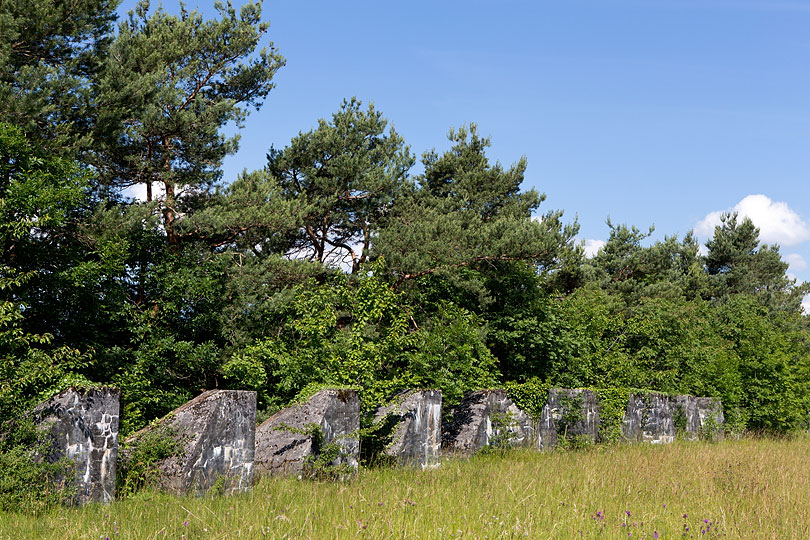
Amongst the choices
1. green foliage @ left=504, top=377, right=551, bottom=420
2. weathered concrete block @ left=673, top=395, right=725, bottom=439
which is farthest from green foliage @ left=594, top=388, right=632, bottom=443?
weathered concrete block @ left=673, top=395, right=725, bottom=439

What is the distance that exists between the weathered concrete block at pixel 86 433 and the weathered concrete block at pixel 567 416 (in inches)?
378

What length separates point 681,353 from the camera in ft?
83.9

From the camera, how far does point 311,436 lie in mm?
9789

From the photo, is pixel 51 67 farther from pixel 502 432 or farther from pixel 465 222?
pixel 465 222

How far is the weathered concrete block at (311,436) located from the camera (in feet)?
32.1

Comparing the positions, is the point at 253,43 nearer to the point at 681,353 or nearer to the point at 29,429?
the point at 29,429

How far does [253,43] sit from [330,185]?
5114mm

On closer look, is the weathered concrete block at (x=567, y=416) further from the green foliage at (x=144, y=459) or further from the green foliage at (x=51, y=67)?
the green foliage at (x=51, y=67)

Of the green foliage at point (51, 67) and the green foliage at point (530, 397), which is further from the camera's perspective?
the green foliage at point (530, 397)

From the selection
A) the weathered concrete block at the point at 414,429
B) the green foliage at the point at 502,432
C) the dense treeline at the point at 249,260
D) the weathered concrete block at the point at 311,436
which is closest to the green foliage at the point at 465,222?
the dense treeline at the point at 249,260

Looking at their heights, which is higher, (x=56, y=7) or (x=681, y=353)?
(x=56, y=7)

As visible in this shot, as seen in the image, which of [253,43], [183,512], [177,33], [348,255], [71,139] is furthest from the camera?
[348,255]

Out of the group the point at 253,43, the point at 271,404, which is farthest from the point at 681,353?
the point at 253,43

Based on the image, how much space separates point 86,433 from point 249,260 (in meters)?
11.3
